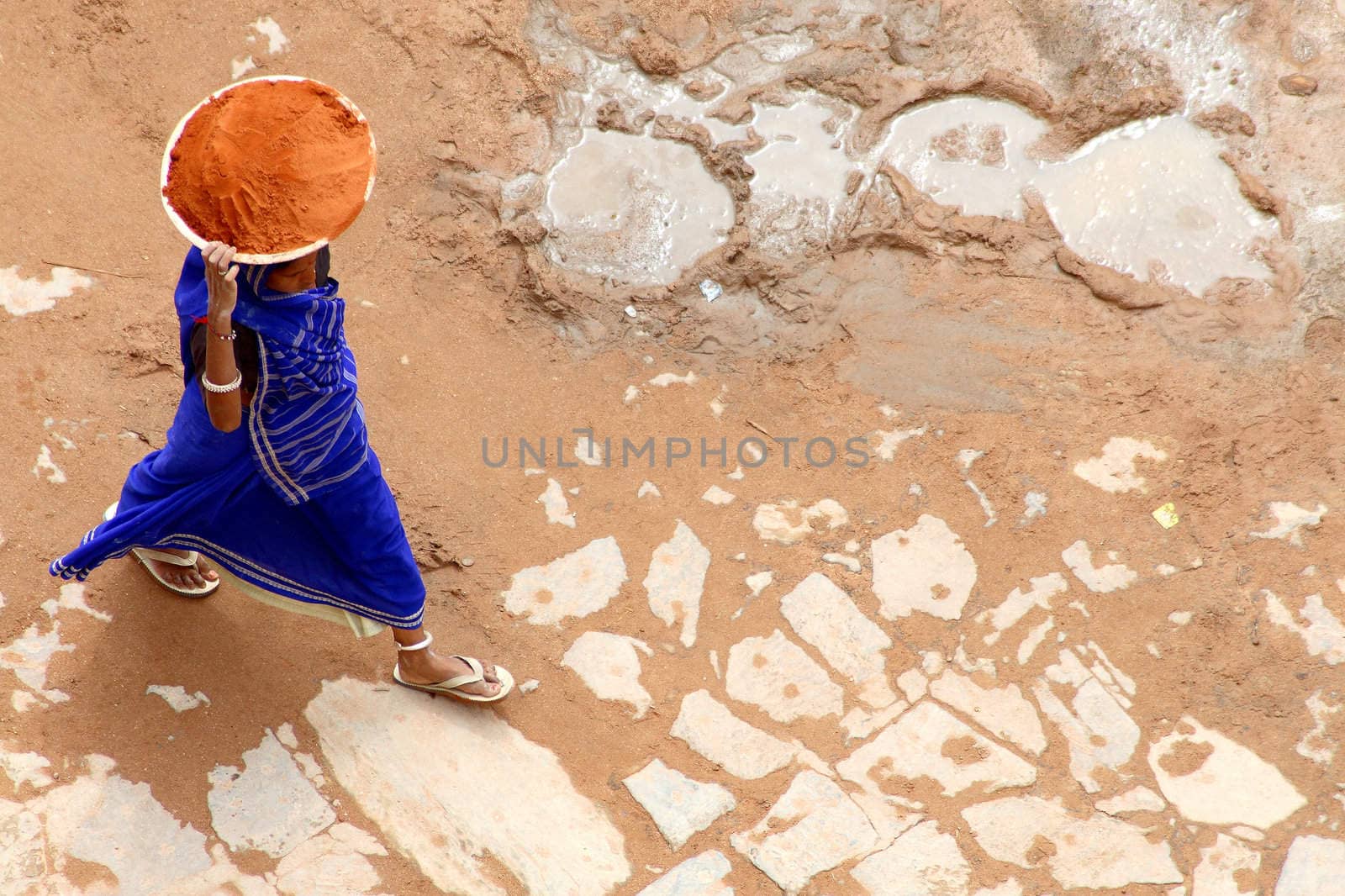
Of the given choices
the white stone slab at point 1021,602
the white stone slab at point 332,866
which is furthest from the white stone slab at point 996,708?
the white stone slab at point 332,866

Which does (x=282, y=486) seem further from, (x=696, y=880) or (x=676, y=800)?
(x=696, y=880)

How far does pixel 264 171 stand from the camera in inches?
69.8

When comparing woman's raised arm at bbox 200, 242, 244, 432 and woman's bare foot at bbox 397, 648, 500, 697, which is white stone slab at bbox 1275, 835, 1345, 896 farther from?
woman's raised arm at bbox 200, 242, 244, 432

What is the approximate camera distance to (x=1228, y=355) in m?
3.61

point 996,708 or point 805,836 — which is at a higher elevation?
point 996,708

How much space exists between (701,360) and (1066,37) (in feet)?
6.82

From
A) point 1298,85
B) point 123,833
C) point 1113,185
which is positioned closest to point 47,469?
point 123,833

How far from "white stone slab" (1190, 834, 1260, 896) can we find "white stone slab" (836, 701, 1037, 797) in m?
0.48

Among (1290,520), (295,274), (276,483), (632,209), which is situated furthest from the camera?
(632,209)

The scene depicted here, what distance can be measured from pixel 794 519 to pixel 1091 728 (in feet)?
3.46

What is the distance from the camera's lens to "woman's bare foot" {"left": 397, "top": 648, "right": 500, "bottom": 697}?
9.04ft

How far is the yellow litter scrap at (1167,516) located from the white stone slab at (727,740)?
1421mm

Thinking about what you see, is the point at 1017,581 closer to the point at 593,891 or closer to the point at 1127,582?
the point at 1127,582

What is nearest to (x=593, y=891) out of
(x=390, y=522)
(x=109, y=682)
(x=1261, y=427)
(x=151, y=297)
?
(x=390, y=522)
